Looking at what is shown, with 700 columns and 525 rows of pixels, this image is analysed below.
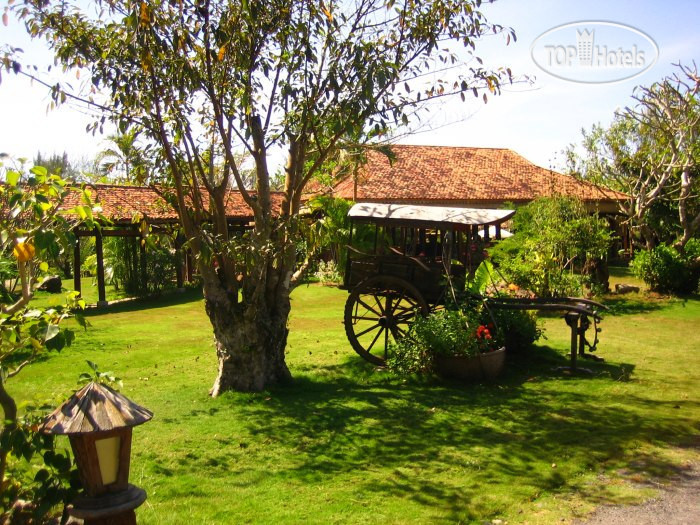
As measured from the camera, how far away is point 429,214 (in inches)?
375

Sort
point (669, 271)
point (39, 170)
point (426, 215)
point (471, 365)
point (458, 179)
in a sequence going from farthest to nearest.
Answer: point (458, 179) → point (669, 271) → point (426, 215) → point (471, 365) → point (39, 170)

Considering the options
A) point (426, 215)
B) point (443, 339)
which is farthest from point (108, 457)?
point (426, 215)

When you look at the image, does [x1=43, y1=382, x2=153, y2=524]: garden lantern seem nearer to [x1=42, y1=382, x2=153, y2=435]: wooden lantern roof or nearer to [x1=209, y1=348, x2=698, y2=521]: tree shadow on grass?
[x1=42, y1=382, x2=153, y2=435]: wooden lantern roof

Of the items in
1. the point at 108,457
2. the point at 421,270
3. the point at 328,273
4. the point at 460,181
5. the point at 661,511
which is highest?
the point at 460,181

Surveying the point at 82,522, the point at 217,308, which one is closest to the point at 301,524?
the point at 82,522

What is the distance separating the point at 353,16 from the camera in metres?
8.51

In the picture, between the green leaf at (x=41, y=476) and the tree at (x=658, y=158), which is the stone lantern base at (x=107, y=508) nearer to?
the green leaf at (x=41, y=476)

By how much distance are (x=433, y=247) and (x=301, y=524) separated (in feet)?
21.4

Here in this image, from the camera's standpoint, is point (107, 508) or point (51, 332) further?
point (51, 332)

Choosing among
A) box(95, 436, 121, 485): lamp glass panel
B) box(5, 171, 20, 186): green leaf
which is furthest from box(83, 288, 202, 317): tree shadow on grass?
box(95, 436, 121, 485): lamp glass panel

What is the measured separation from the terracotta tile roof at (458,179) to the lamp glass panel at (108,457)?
78.8ft

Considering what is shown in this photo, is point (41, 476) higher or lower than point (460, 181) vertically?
lower

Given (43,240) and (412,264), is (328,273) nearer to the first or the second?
(412,264)

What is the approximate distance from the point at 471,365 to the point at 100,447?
6.19m
